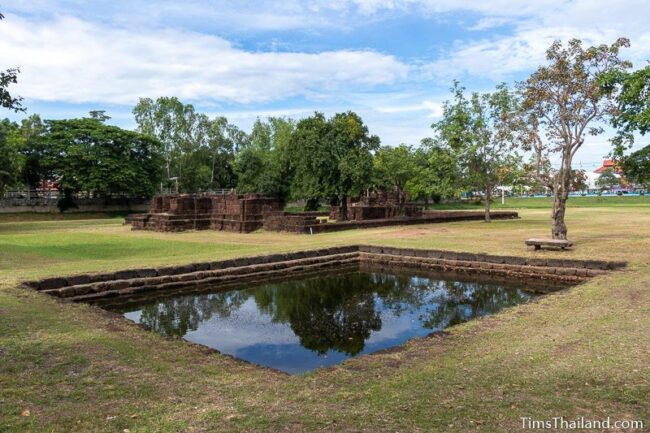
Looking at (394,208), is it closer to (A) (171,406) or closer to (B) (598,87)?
(B) (598,87)

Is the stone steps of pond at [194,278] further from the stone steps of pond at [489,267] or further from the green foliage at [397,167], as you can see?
the green foliage at [397,167]

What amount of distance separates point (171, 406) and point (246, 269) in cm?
1056

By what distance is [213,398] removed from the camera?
4918 millimetres

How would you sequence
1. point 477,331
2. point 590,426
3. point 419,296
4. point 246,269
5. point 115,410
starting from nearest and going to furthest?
point 590,426 → point 115,410 → point 477,331 → point 419,296 → point 246,269

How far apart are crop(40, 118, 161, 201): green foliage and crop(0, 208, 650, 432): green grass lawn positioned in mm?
40948

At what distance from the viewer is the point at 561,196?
16672 millimetres

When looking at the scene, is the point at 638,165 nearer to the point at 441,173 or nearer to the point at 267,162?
the point at 441,173

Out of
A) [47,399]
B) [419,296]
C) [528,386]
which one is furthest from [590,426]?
[419,296]

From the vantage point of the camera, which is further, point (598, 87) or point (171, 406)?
point (598, 87)

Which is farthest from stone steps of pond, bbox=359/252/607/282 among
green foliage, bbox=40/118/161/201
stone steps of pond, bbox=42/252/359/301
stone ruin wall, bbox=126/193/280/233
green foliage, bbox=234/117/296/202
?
green foliage, bbox=40/118/161/201

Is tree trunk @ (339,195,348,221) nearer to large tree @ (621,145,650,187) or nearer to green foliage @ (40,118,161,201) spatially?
large tree @ (621,145,650,187)

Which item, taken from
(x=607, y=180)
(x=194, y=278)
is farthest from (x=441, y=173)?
(x=607, y=180)

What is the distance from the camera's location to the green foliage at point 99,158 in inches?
1829

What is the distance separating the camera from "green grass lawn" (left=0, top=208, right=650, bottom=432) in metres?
4.32
